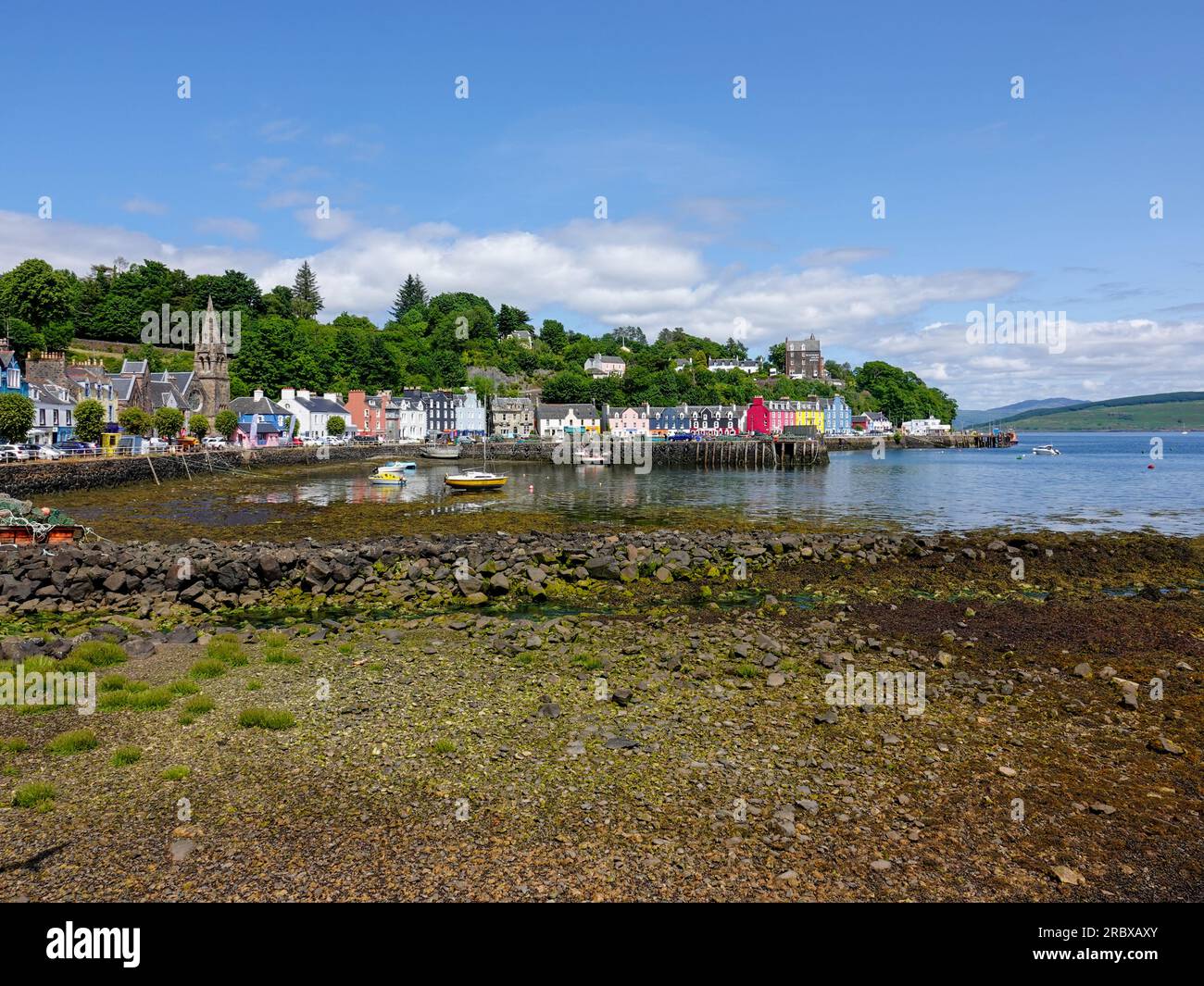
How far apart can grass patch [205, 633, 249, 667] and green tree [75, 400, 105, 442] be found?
3176 inches

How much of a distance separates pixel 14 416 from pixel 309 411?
69.6 m

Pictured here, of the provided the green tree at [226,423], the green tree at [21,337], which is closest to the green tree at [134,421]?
the green tree at [226,423]

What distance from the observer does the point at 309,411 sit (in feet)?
454

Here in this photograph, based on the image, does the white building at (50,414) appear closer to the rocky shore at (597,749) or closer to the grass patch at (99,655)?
the rocky shore at (597,749)

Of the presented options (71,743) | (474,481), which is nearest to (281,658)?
(71,743)

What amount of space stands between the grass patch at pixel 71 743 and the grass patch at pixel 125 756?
0.57 m

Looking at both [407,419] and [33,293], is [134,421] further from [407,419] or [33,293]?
[407,419]

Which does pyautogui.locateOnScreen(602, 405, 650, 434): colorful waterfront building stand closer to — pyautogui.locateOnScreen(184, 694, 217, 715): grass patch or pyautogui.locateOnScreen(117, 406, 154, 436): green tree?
pyautogui.locateOnScreen(117, 406, 154, 436): green tree

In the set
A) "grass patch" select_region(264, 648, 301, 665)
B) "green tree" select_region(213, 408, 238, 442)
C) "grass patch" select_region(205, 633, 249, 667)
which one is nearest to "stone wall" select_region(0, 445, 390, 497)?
"green tree" select_region(213, 408, 238, 442)

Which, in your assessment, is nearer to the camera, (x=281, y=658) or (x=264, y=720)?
(x=264, y=720)

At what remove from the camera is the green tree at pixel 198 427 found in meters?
110

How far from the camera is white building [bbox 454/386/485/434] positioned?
17338 cm
